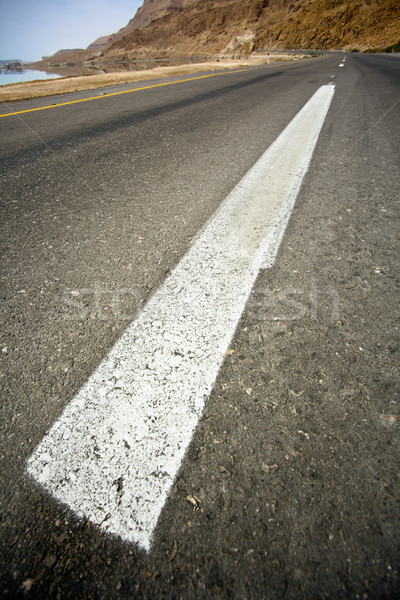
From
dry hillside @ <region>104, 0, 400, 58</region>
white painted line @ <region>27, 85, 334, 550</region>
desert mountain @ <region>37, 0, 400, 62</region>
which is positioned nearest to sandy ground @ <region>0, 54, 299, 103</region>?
white painted line @ <region>27, 85, 334, 550</region>

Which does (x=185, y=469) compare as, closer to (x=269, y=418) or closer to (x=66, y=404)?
(x=269, y=418)

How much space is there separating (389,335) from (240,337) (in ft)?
1.96

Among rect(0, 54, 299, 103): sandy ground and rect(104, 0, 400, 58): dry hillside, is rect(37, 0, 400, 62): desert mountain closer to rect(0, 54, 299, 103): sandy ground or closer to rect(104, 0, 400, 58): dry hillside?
rect(104, 0, 400, 58): dry hillside

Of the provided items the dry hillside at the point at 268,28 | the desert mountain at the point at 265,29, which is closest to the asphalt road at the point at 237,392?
the desert mountain at the point at 265,29

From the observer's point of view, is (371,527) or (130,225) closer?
(371,527)

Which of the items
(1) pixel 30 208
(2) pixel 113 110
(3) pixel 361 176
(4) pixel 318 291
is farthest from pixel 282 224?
(2) pixel 113 110

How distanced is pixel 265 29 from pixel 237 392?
10261 centimetres

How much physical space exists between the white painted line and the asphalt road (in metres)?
0.04

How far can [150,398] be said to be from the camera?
3.41 feet

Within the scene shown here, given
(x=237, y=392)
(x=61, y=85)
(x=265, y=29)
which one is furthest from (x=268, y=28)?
(x=237, y=392)

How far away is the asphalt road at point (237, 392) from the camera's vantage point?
0.71 metres

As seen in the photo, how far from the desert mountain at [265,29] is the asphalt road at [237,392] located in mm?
57098

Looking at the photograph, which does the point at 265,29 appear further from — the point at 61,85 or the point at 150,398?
the point at 150,398

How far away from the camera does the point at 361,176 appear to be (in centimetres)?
267
